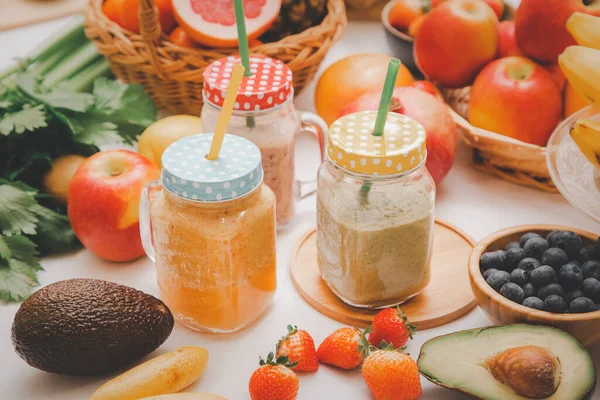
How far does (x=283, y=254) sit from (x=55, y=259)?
1.09ft

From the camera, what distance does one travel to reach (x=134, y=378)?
2.59ft

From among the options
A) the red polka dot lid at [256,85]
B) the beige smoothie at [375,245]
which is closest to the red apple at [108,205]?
Answer: the red polka dot lid at [256,85]

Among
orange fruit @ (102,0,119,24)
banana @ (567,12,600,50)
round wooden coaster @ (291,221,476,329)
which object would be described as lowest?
round wooden coaster @ (291,221,476,329)

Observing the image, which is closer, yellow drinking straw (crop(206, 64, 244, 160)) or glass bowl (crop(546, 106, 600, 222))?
yellow drinking straw (crop(206, 64, 244, 160))

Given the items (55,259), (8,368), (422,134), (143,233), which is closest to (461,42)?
(422,134)

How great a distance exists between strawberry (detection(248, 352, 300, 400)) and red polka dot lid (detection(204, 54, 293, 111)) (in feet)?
1.21

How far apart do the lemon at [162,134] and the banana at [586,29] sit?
58cm

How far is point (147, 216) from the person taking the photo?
3.10 feet

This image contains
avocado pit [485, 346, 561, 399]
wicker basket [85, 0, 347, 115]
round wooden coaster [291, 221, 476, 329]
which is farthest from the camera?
wicker basket [85, 0, 347, 115]

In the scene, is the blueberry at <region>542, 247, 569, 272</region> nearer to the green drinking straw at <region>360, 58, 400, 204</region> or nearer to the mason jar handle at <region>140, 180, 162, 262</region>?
the green drinking straw at <region>360, 58, 400, 204</region>

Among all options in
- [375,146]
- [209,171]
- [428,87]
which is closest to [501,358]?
[375,146]

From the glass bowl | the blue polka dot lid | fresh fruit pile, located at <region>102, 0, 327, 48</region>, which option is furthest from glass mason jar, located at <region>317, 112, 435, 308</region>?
fresh fruit pile, located at <region>102, 0, 327, 48</region>

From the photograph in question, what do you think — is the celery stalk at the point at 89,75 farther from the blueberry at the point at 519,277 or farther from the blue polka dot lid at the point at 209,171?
the blueberry at the point at 519,277

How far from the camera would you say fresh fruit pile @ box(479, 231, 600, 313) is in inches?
32.1
